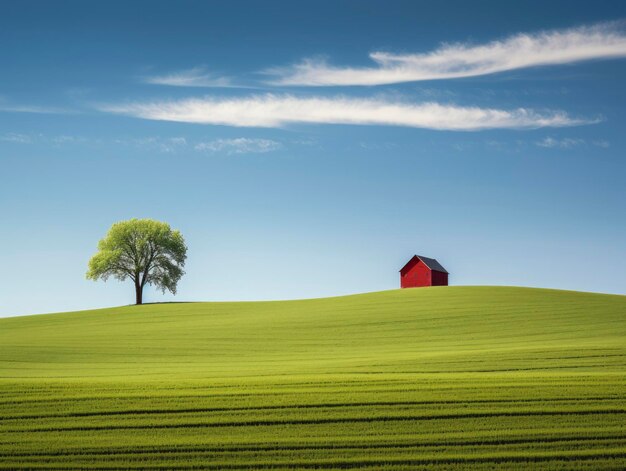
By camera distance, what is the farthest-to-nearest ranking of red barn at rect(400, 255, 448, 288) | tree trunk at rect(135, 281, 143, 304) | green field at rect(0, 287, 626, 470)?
tree trunk at rect(135, 281, 143, 304)
red barn at rect(400, 255, 448, 288)
green field at rect(0, 287, 626, 470)

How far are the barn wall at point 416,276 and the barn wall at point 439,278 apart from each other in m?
0.52

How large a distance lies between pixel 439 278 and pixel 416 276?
185 centimetres

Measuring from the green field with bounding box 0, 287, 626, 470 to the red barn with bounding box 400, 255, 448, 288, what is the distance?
919 inches

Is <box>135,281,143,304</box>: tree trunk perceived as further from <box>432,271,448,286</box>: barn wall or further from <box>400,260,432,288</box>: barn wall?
<box>432,271,448,286</box>: barn wall

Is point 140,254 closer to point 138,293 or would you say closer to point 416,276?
point 138,293

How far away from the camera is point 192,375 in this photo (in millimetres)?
17844

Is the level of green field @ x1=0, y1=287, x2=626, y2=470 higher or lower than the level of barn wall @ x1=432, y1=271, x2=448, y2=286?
lower

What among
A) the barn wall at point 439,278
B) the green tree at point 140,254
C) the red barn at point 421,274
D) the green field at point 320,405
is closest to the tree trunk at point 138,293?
the green tree at point 140,254

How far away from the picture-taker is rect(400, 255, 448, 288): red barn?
5088 centimetres

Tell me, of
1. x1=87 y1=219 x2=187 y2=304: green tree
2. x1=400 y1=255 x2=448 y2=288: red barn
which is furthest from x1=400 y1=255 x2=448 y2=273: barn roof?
x1=87 y1=219 x2=187 y2=304: green tree

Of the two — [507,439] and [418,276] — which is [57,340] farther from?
[418,276]

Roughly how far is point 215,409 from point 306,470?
356 centimetres

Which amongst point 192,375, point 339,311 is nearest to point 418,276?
point 339,311

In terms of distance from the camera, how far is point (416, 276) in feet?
169
